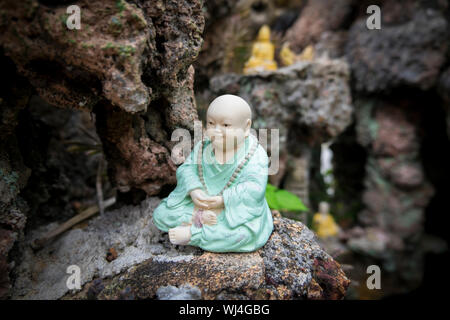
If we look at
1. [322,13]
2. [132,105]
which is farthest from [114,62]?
[322,13]

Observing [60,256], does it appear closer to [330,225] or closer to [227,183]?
[227,183]

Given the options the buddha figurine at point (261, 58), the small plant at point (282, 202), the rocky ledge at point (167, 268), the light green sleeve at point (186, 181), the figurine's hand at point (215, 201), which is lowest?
the rocky ledge at point (167, 268)

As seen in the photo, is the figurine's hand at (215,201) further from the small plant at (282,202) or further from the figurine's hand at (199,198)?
the small plant at (282,202)

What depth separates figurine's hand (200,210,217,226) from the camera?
2.00 meters

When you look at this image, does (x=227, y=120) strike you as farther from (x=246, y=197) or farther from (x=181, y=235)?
(x=181, y=235)

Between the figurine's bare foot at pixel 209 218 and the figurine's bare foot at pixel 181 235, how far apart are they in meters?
0.12

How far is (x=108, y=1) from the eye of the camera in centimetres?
161

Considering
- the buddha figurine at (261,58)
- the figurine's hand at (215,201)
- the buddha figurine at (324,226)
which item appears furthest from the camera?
the buddha figurine at (324,226)

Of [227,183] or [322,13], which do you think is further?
[322,13]

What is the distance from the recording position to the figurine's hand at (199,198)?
204cm

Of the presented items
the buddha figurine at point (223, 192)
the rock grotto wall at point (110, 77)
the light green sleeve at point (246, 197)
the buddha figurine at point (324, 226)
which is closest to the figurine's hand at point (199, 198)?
the buddha figurine at point (223, 192)

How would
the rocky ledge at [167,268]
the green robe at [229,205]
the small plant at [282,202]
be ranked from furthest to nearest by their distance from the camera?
the small plant at [282,202] → the green robe at [229,205] → the rocky ledge at [167,268]

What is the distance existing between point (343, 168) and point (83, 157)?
15.0 feet

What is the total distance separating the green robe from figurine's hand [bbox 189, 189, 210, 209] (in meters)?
0.03
